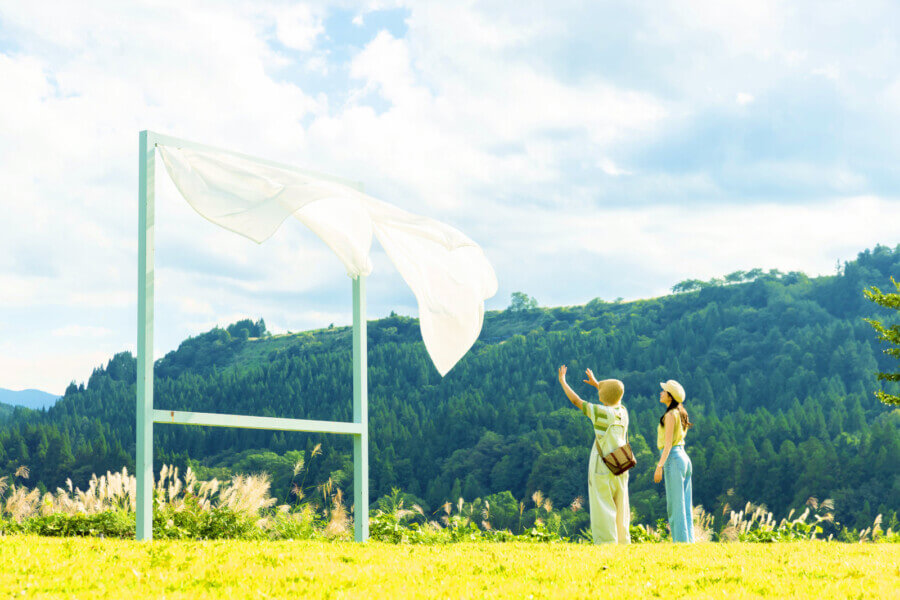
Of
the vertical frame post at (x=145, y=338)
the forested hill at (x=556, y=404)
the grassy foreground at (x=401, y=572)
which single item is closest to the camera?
the grassy foreground at (x=401, y=572)

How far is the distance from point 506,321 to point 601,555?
132 meters

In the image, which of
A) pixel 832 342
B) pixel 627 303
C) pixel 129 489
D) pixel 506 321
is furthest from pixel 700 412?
pixel 129 489

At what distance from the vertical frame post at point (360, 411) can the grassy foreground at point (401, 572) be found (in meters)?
0.96

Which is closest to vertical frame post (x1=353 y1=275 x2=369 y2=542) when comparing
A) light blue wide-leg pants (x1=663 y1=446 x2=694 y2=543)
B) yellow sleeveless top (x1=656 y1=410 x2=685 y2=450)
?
yellow sleeveless top (x1=656 y1=410 x2=685 y2=450)

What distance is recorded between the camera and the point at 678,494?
8906mm

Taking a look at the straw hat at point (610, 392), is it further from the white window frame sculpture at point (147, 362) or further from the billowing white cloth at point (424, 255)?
the white window frame sculpture at point (147, 362)

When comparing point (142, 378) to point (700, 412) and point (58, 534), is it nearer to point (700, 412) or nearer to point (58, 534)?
point (58, 534)

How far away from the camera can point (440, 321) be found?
7.51 m

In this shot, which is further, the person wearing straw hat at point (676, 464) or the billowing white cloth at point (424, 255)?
the person wearing straw hat at point (676, 464)

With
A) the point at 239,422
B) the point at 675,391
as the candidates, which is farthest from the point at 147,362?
the point at 675,391

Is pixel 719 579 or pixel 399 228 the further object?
pixel 399 228

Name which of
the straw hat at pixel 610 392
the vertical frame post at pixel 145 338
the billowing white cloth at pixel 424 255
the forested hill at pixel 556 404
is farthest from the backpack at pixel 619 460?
the forested hill at pixel 556 404

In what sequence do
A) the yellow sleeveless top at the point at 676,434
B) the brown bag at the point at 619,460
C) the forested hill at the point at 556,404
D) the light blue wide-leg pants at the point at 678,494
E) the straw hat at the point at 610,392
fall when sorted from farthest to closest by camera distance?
the forested hill at the point at 556,404 < the light blue wide-leg pants at the point at 678,494 < the yellow sleeveless top at the point at 676,434 < the straw hat at the point at 610,392 < the brown bag at the point at 619,460

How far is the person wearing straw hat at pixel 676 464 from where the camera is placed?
8844mm
